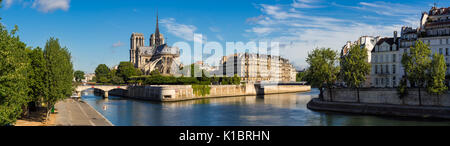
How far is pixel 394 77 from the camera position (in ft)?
144

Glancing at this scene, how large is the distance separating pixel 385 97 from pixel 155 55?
128 m

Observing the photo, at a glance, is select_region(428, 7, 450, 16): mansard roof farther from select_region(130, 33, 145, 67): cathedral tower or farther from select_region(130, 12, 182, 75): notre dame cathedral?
select_region(130, 33, 145, 67): cathedral tower

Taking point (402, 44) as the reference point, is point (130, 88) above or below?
below

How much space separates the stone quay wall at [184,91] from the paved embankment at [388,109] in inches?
1167

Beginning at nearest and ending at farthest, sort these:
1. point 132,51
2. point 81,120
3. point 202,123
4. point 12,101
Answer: point 12,101 → point 81,120 → point 202,123 → point 132,51

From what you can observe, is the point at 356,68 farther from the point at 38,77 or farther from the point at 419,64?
the point at 38,77

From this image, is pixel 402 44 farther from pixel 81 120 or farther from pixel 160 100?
pixel 160 100

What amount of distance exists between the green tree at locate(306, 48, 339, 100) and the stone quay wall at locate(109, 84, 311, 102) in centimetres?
2733

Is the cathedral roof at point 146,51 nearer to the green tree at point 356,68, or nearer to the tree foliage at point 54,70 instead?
the green tree at point 356,68
